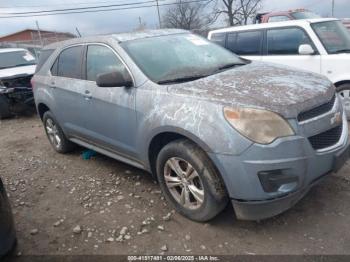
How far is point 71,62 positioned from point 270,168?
3186 mm

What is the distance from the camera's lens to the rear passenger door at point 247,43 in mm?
7054

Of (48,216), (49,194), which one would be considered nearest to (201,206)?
(48,216)

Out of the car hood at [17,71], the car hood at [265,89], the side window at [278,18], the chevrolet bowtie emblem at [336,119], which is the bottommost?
the car hood at [17,71]

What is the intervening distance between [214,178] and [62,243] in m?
1.56

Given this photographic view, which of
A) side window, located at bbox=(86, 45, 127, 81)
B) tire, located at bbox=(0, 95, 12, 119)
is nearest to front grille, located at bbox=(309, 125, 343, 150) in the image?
side window, located at bbox=(86, 45, 127, 81)

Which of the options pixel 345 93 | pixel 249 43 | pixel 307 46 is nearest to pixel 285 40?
pixel 307 46

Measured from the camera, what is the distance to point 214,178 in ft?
10.1

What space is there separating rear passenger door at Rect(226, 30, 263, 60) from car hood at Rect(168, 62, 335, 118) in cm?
345

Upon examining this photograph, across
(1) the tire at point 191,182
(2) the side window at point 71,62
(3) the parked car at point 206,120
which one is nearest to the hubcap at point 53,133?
(2) the side window at point 71,62

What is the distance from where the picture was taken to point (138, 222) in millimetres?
3570

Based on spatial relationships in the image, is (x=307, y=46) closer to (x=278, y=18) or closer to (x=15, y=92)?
(x=278, y=18)

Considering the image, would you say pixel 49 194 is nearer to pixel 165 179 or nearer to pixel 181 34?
pixel 165 179

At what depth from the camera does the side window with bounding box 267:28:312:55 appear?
6.47 meters

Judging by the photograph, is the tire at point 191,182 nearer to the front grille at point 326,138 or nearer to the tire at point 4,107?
the front grille at point 326,138
